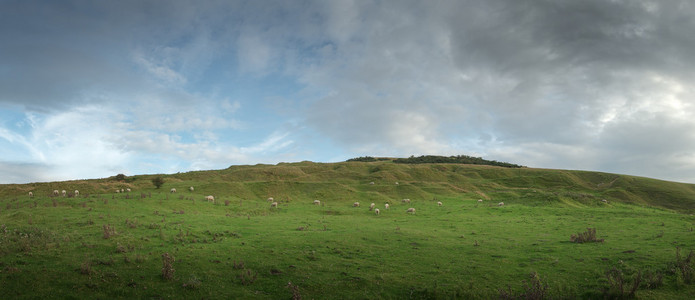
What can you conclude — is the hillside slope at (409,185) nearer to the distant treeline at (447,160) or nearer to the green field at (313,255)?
the green field at (313,255)

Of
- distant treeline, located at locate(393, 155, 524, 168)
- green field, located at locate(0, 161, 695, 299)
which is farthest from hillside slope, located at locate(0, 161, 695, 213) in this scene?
distant treeline, located at locate(393, 155, 524, 168)

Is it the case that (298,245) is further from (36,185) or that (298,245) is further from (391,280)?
(36,185)

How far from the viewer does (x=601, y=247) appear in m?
22.4

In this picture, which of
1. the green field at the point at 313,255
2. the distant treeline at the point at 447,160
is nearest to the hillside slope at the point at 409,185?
the green field at the point at 313,255

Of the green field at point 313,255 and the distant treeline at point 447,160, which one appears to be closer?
the green field at point 313,255

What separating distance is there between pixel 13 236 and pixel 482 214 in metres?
43.8

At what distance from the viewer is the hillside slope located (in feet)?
184

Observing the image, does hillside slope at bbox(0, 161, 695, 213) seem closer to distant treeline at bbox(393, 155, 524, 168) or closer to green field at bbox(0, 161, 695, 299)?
green field at bbox(0, 161, 695, 299)

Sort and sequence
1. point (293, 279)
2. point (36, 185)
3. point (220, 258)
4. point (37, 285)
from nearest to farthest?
point (37, 285)
point (293, 279)
point (220, 258)
point (36, 185)

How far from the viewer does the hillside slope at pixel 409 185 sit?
56188mm

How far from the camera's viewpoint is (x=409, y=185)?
218ft

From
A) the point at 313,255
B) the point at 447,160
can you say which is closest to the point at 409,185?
the point at 313,255

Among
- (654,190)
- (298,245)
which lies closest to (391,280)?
(298,245)

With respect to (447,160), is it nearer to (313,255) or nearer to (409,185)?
(409,185)
